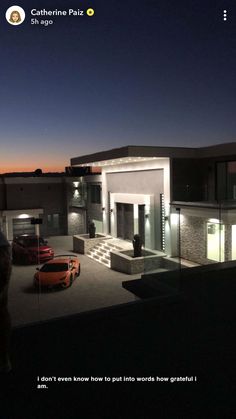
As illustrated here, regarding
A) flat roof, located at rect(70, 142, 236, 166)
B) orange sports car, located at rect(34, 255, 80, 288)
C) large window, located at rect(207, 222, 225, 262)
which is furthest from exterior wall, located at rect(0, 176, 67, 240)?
large window, located at rect(207, 222, 225, 262)

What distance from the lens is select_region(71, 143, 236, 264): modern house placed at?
15.1 metres

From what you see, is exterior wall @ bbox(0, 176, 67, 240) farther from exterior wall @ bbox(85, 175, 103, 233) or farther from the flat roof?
the flat roof

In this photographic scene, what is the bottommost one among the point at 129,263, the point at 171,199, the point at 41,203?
the point at 129,263

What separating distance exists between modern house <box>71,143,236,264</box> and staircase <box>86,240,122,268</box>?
1.83 m

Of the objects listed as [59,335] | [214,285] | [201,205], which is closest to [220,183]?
[201,205]

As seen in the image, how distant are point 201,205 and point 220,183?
313 centimetres

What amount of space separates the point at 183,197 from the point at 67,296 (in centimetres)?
817

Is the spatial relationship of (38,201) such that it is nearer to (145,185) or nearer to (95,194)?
(95,194)

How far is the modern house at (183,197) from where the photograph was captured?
15.1 meters

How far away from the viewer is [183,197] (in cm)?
1766

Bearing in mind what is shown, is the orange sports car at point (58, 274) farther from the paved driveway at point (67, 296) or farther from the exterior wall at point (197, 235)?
the exterior wall at point (197, 235)

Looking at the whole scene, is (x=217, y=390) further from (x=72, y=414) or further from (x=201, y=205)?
(x=201, y=205)

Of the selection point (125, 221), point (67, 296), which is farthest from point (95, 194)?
point (67, 296)

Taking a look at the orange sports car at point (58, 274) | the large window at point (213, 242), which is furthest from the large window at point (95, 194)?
the large window at point (213, 242)
